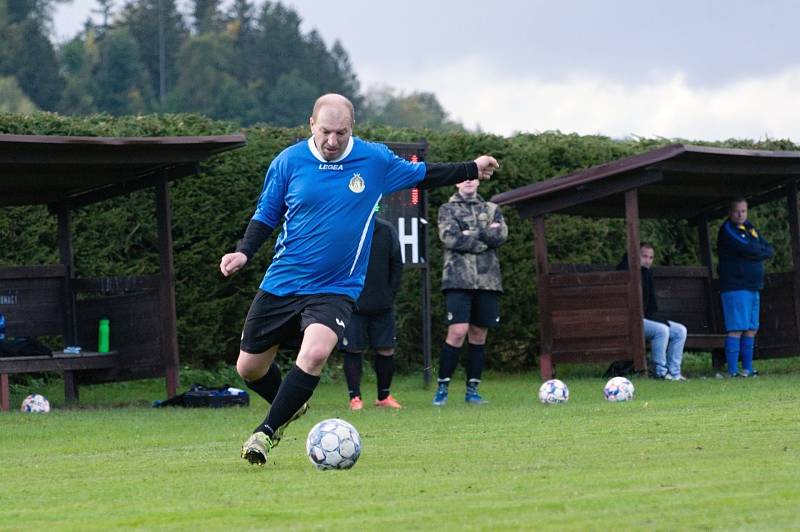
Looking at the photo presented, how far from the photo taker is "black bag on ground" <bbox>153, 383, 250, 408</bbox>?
47.4ft

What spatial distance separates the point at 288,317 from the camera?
8602 millimetres

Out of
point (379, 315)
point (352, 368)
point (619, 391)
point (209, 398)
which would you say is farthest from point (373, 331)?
point (619, 391)

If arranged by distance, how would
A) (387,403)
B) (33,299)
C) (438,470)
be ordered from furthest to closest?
(33,299) < (387,403) < (438,470)

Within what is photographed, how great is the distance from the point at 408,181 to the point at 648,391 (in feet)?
22.4

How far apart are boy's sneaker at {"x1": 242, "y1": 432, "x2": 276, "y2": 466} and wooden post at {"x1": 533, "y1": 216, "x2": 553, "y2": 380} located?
10.0 m

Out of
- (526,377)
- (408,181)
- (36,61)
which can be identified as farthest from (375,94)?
(408,181)

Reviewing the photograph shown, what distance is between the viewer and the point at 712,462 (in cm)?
774

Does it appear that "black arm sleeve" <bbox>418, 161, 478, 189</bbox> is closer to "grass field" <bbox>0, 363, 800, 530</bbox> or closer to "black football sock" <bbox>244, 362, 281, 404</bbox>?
"black football sock" <bbox>244, 362, 281, 404</bbox>

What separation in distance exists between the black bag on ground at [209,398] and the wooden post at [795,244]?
7823 mm

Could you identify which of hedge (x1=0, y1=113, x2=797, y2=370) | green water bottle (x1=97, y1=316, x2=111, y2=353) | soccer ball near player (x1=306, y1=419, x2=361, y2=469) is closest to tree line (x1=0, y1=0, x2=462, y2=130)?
hedge (x1=0, y1=113, x2=797, y2=370)

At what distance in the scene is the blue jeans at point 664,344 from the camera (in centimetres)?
1764

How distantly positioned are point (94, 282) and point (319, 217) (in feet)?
24.9

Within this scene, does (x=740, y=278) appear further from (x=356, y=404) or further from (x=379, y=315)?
(x=356, y=404)

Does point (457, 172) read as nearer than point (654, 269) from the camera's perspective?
Yes
